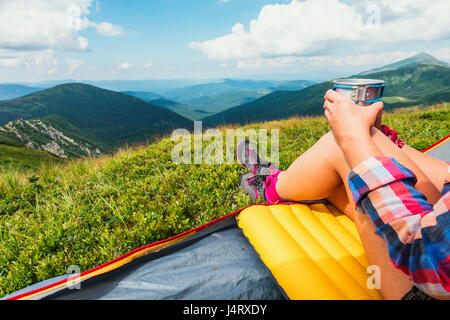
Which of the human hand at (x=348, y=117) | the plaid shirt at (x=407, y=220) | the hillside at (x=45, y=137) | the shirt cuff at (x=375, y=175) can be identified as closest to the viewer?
the plaid shirt at (x=407, y=220)

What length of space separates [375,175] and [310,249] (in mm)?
1147

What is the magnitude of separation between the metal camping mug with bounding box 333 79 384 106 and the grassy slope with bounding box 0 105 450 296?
213 centimetres

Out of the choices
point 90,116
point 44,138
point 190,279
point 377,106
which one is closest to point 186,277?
point 190,279

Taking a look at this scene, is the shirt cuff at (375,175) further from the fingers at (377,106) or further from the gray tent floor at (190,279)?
the gray tent floor at (190,279)

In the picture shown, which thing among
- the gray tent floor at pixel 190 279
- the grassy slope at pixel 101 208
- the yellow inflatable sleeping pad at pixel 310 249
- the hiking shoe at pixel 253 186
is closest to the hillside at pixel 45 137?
the grassy slope at pixel 101 208

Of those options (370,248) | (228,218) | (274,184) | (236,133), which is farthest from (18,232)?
(236,133)

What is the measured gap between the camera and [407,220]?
1029mm

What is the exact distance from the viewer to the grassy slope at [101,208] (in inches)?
104

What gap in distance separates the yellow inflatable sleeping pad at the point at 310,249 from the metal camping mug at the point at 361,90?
1164mm

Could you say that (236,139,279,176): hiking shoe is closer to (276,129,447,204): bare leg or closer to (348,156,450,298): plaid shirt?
(276,129,447,204): bare leg

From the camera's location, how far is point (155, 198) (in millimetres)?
3795

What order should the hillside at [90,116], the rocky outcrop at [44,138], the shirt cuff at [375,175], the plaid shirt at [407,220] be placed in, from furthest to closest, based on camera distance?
1. the hillside at [90,116]
2. the rocky outcrop at [44,138]
3. the shirt cuff at [375,175]
4. the plaid shirt at [407,220]

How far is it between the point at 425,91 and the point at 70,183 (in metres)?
235

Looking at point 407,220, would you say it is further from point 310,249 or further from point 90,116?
point 90,116
